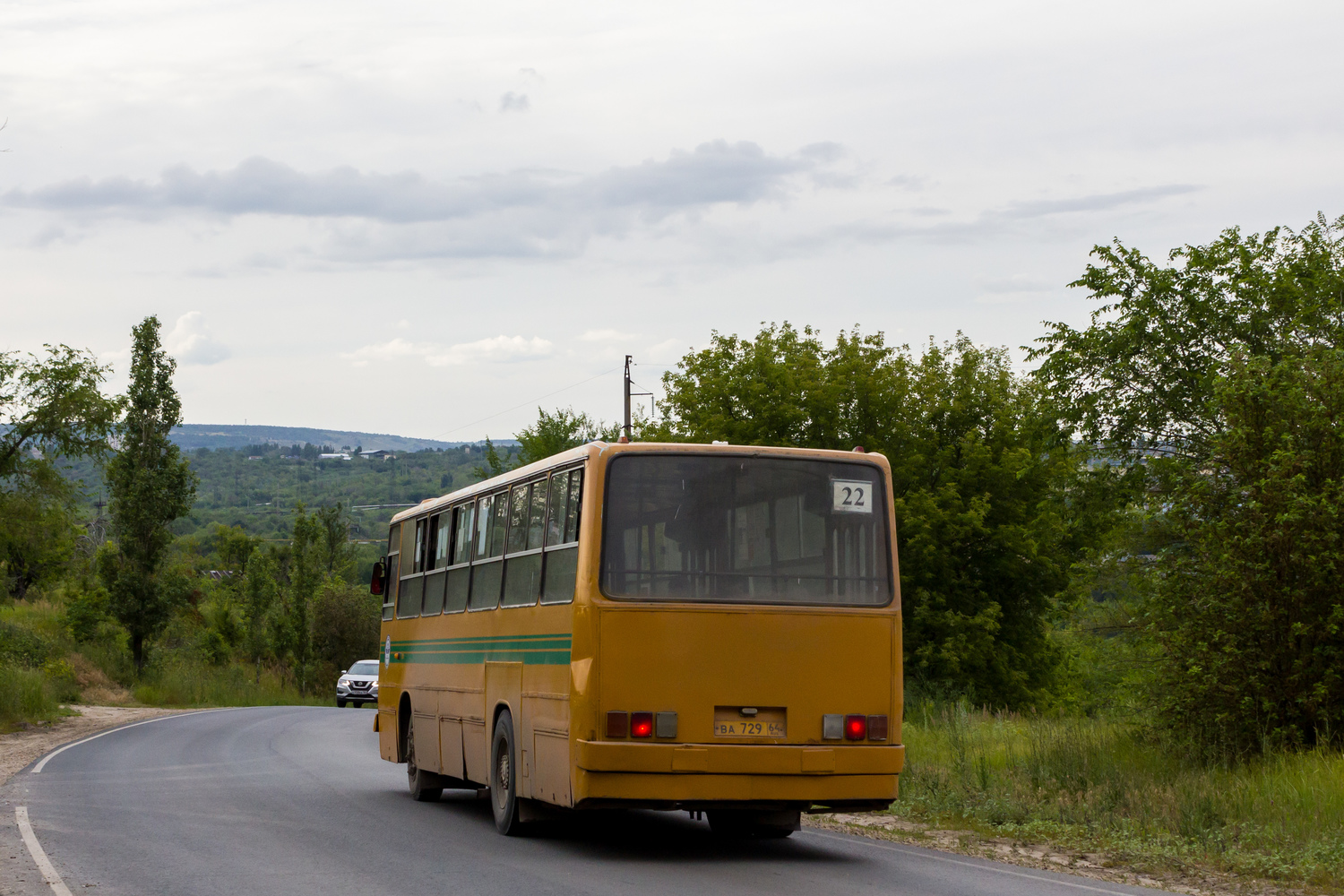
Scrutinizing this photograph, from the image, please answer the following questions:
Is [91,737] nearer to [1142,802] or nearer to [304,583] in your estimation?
[1142,802]

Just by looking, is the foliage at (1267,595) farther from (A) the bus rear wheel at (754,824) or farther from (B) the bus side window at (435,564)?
(B) the bus side window at (435,564)

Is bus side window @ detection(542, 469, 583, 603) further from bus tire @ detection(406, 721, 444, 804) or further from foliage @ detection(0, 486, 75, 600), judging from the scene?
foliage @ detection(0, 486, 75, 600)

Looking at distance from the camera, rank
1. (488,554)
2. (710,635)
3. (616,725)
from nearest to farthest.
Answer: (616,725)
(710,635)
(488,554)

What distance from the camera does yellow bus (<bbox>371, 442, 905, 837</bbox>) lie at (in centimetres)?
1108

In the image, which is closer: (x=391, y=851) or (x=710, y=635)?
(x=710, y=635)

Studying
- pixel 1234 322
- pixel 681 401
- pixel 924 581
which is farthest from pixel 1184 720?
pixel 681 401

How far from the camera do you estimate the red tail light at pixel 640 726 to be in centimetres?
1104

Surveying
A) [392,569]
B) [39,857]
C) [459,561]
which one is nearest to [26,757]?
[392,569]

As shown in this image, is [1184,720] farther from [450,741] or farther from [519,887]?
[519,887]

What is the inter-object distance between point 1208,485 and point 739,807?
26.6ft

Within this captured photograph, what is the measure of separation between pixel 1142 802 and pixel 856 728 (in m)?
3.41

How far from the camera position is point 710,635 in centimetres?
1129

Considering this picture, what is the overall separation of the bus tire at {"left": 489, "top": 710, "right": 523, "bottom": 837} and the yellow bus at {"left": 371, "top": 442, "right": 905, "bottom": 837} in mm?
100

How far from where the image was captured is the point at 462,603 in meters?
15.0
